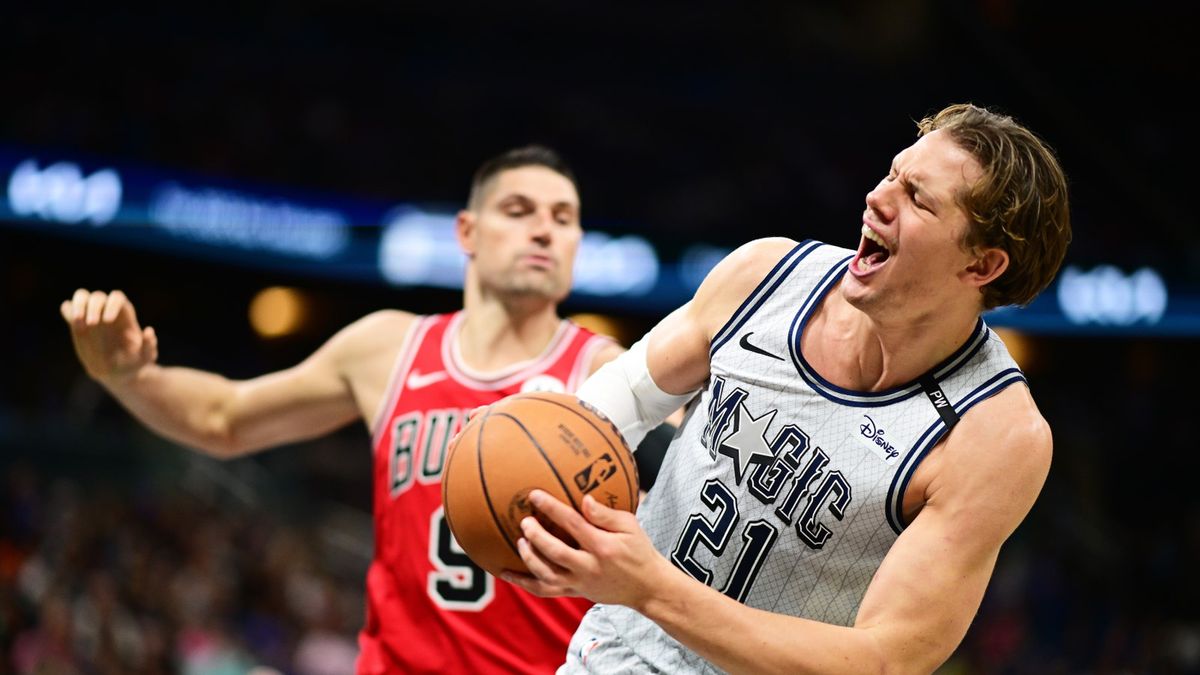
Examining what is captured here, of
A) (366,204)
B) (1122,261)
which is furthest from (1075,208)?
(366,204)

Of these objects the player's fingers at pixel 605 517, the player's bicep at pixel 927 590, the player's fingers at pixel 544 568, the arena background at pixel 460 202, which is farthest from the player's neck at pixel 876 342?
the arena background at pixel 460 202

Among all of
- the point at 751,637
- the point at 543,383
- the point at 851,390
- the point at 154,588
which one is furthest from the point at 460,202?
the point at 751,637

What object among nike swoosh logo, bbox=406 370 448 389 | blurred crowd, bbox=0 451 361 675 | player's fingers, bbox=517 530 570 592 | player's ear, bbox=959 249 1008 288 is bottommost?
blurred crowd, bbox=0 451 361 675

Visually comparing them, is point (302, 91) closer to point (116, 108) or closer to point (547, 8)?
point (116, 108)

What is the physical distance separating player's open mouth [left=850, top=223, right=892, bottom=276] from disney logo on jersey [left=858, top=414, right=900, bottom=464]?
0.96 feet

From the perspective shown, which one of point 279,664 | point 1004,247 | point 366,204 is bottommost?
point 279,664

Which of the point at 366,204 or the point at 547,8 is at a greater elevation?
the point at 547,8

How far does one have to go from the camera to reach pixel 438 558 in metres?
3.87

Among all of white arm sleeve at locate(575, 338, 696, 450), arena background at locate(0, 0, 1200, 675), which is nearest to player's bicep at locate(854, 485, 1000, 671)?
white arm sleeve at locate(575, 338, 696, 450)

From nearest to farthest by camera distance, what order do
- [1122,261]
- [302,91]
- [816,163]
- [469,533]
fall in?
[469,533] → [1122,261] → [302,91] → [816,163]

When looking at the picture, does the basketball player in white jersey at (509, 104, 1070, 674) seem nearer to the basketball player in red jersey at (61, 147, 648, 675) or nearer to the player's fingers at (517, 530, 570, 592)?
the player's fingers at (517, 530, 570, 592)

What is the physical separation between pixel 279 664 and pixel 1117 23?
14.2 meters

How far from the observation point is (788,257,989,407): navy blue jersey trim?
102 inches

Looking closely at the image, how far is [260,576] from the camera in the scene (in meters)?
10.5
